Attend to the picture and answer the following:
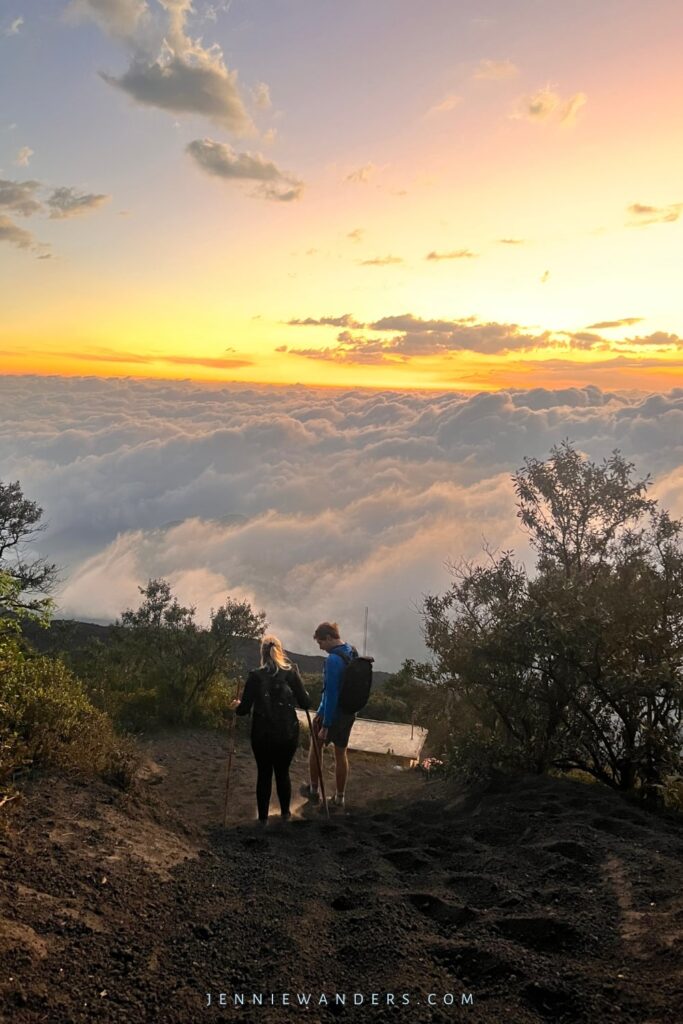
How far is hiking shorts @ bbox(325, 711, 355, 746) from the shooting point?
25.6ft

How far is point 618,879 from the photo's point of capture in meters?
4.55

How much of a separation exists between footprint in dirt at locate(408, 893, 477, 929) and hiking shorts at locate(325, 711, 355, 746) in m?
3.41

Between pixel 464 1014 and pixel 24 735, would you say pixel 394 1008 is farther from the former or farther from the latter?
pixel 24 735

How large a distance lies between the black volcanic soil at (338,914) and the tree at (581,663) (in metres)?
0.92

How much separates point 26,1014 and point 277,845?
3.40 metres

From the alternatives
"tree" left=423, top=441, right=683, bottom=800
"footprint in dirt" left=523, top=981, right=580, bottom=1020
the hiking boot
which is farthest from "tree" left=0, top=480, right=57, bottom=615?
"footprint in dirt" left=523, top=981, right=580, bottom=1020

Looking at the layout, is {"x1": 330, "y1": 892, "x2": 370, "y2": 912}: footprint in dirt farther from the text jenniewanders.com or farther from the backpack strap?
the backpack strap

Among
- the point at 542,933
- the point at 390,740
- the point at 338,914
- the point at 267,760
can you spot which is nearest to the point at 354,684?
the point at 267,760

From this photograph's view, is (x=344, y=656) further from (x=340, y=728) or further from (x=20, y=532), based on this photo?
(x=20, y=532)

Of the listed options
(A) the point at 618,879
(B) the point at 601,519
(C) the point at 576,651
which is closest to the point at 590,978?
(A) the point at 618,879

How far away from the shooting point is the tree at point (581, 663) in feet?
22.8

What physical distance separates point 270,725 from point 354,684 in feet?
3.96

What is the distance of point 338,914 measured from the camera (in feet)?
13.7

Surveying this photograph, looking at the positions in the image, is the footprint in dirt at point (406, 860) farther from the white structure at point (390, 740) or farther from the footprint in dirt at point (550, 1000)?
the white structure at point (390, 740)
